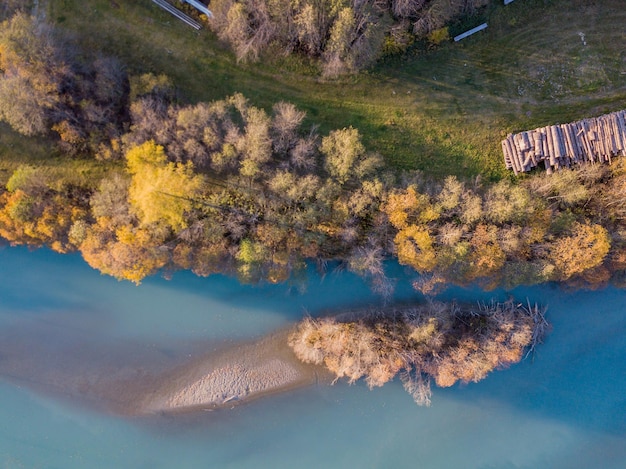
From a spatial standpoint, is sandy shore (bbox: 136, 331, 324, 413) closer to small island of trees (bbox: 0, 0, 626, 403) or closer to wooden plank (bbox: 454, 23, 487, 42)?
small island of trees (bbox: 0, 0, 626, 403)

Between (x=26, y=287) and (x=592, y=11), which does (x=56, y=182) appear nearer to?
(x=26, y=287)

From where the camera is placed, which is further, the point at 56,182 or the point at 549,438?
the point at 549,438

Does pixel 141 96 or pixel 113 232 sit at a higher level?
pixel 141 96

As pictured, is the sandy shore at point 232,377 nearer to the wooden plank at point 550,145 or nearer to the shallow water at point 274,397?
the shallow water at point 274,397

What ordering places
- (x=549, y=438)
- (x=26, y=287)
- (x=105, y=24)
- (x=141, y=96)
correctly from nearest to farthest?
(x=141, y=96)
(x=105, y=24)
(x=26, y=287)
(x=549, y=438)

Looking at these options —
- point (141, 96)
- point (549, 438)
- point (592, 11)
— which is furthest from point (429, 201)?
point (549, 438)

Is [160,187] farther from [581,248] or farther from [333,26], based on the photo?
[581,248]
